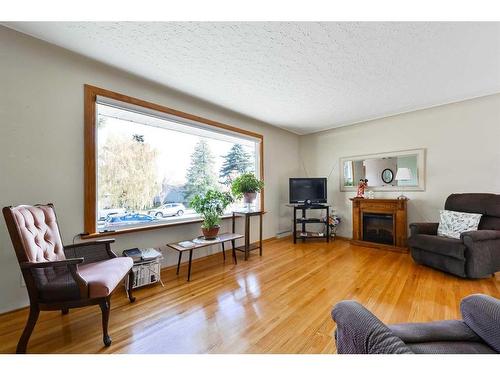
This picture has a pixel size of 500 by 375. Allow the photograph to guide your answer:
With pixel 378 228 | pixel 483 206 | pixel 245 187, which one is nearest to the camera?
pixel 483 206

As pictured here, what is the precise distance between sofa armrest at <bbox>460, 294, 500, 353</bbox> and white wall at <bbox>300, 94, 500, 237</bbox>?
10.2 ft

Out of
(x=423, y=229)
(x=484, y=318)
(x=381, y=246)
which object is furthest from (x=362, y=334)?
(x=381, y=246)

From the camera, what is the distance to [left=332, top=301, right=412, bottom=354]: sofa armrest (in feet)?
2.17

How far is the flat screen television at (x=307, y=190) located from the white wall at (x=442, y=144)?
0.56m

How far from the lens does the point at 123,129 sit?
8.29 feet

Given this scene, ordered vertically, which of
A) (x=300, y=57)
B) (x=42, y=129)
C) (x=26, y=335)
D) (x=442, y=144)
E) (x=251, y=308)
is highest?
(x=300, y=57)

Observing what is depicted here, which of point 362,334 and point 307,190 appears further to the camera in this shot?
point 307,190

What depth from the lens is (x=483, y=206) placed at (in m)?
2.70

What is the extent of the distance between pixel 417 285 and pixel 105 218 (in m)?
3.48

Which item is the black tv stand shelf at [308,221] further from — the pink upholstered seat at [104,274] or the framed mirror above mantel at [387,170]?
the pink upholstered seat at [104,274]

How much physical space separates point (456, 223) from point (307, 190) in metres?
2.20

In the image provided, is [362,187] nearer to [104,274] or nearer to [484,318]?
[484,318]

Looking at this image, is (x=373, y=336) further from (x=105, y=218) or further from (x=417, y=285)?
(x=105, y=218)
